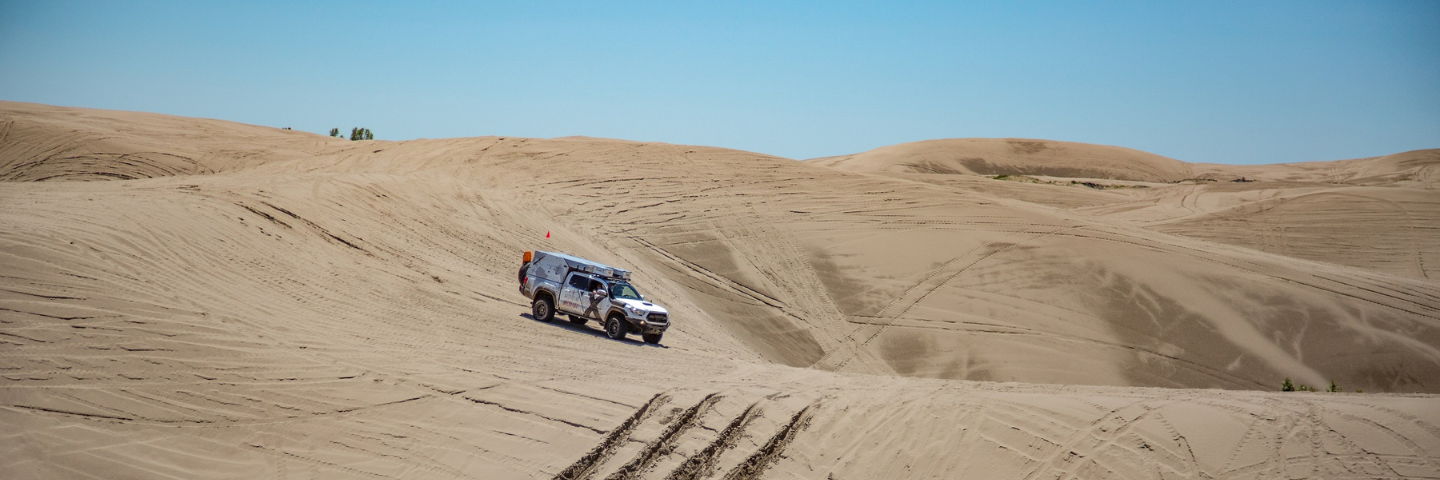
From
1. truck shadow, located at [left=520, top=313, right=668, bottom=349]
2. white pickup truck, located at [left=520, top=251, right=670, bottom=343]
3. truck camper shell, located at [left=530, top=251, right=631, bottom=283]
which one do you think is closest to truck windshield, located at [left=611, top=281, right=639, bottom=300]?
white pickup truck, located at [left=520, top=251, right=670, bottom=343]

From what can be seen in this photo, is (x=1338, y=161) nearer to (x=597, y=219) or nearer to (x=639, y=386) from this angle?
(x=597, y=219)

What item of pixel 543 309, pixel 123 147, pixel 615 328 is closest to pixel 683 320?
pixel 615 328

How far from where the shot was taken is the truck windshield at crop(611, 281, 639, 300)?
1733 cm

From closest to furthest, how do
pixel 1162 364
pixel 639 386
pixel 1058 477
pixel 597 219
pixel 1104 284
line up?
1. pixel 1058 477
2. pixel 639 386
3. pixel 1162 364
4. pixel 1104 284
5. pixel 597 219

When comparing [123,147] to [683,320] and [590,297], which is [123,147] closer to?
[683,320]

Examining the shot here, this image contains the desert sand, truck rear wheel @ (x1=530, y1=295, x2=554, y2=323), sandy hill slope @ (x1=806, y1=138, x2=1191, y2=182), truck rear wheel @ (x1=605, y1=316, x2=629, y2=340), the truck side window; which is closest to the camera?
the desert sand

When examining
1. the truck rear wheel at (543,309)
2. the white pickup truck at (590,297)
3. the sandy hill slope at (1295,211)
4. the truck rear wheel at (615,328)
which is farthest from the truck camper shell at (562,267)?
the sandy hill slope at (1295,211)

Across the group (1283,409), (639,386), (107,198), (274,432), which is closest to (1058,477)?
(1283,409)

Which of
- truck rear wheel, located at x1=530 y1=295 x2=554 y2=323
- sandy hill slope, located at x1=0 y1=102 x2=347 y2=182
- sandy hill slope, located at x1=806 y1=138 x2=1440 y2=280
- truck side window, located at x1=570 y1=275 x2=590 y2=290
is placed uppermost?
sandy hill slope, located at x1=0 y1=102 x2=347 y2=182

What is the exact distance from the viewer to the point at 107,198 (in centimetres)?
1791

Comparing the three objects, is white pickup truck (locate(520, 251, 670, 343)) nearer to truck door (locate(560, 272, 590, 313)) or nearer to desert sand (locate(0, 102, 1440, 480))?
truck door (locate(560, 272, 590, 313))

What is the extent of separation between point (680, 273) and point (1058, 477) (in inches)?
643

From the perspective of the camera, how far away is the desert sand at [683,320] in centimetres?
1005

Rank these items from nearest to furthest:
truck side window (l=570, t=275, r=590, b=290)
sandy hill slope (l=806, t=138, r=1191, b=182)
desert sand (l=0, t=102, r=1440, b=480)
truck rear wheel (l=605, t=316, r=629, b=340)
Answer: desert sand (l=0, t=102, r=1440, b=480), truck rear wheel (l=605, t=316, r=629, b=340), truck side window (l=570, t=275, r=590, b=290), sandy hill slope (l=806, t=138, r=1191, b=182)
